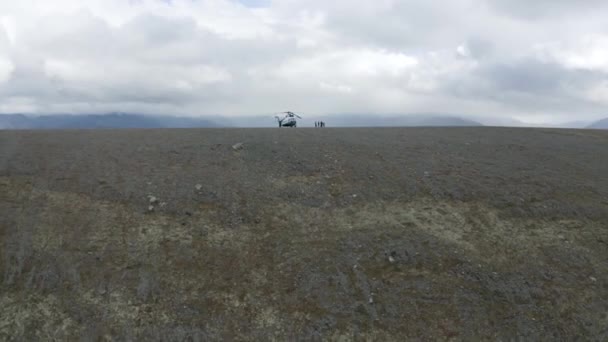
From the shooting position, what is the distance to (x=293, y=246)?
11688mm

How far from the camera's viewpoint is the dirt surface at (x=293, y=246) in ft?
30.7

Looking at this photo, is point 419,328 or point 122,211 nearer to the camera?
point 419,328

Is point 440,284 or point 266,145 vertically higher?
point 266,145

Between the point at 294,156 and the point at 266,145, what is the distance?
2.08 m

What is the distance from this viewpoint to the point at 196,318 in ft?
30.5

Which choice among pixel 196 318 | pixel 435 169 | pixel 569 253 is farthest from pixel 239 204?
pixel 569 253

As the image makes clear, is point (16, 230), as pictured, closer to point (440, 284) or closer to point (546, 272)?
point (440, 284)

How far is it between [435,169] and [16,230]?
Result: 13457mm

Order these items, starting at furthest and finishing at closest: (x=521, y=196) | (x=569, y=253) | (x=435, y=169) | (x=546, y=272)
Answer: (x=435, y=169) < (x=521, y=196) < (x=569, y=253) < (x=546, y=272)

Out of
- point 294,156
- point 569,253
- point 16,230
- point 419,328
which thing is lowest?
point 419,328

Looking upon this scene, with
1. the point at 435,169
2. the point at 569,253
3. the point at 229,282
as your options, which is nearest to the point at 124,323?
the point at 229,282

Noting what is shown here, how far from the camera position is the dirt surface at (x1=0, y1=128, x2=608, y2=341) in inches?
368

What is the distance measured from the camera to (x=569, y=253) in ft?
A: 39.4

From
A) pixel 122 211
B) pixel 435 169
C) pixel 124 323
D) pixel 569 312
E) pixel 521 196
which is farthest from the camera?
pixel 435 169
